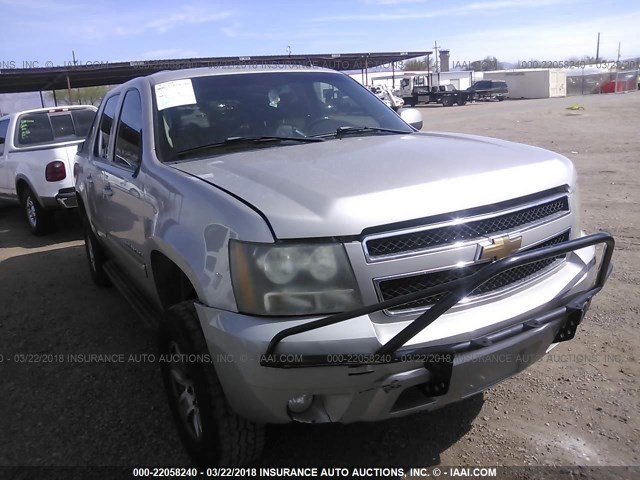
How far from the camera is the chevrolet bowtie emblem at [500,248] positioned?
213 cm

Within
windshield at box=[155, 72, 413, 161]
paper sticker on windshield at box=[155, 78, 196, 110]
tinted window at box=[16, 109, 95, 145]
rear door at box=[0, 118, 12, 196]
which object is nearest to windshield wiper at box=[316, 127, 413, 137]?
windshield at box=[155, 72, 413, 161]

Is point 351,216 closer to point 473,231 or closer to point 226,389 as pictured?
point 473,231

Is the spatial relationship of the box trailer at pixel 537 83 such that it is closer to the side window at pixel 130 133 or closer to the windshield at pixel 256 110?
the windshield at pixel 256 110

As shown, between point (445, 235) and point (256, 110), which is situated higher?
point (256, 110)

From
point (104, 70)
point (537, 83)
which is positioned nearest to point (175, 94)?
point (104, 70)

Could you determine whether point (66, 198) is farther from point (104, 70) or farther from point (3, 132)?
point (104, 70)

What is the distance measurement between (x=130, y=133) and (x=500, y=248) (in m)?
2.43

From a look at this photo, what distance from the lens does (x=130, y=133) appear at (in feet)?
11.4

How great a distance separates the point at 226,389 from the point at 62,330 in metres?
2.68

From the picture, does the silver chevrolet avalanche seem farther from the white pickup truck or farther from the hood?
the white pickup truck

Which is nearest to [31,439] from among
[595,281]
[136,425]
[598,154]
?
[136,425]

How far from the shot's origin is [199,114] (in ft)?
10.6

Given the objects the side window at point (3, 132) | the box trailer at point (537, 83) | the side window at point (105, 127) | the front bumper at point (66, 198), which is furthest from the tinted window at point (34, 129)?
the box trailer at point (537, 83)

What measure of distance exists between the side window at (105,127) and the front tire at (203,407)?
2.06 m
